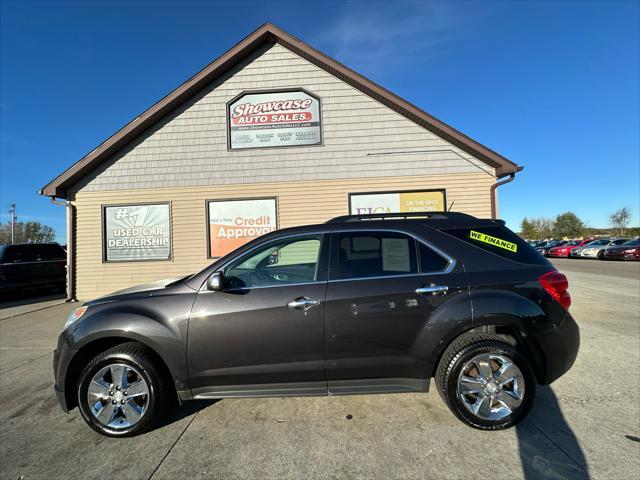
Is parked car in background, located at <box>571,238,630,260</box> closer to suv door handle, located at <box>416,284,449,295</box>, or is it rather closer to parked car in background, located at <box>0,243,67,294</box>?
suv door handle, located at <box>416,284,449,295</box>

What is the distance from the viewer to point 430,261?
2701 millimetres

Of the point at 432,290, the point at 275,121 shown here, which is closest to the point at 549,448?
the point at 432,290

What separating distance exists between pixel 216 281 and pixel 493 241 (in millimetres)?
2470

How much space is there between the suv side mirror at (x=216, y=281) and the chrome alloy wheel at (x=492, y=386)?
214cm

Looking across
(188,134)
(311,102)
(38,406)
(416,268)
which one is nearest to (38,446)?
(38,406)

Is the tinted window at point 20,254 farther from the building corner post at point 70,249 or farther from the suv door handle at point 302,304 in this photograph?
the suv door handle at point 302,304

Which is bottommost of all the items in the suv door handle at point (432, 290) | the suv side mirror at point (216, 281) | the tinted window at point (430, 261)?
the suv door handle at point (432, 290)

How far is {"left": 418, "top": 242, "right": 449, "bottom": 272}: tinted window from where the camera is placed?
8.78ft

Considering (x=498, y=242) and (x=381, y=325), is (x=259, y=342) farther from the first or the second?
(x=498, y=242)

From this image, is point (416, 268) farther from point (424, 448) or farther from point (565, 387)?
point (565, 387)

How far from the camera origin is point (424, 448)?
2.37 meters

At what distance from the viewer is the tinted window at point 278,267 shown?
108 inches

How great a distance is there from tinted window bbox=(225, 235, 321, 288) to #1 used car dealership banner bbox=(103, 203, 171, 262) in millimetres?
6447

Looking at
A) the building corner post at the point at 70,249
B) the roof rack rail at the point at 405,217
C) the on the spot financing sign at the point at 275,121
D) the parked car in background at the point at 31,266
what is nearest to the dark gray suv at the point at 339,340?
the roof rack rail at the point at 405,217
